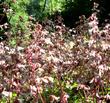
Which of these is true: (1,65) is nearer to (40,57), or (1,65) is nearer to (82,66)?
(40,57)

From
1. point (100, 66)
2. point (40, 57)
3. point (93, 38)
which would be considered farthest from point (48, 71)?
point (100, 66)

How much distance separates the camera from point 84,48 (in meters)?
6.38

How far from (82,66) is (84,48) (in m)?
0.27

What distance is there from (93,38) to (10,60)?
115 cm

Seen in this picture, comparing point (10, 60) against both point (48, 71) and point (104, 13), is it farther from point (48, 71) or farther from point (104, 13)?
point (104, 13)

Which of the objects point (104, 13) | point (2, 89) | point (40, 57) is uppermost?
point (104, 13)

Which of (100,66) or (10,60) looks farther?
(10,60)

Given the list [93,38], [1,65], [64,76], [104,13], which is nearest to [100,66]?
[93,38]

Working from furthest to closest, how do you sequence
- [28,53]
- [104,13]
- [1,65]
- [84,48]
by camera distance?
[104,13] < [84,48] < [1,65] < [28,53]

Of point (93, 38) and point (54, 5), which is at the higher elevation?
point (54, 5)

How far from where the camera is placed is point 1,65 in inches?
213

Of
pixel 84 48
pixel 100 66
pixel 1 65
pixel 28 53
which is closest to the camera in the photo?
pixel 28 53

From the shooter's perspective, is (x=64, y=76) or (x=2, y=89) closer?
(x=2, y=89)

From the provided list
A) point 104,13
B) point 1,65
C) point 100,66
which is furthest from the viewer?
point 104,13
